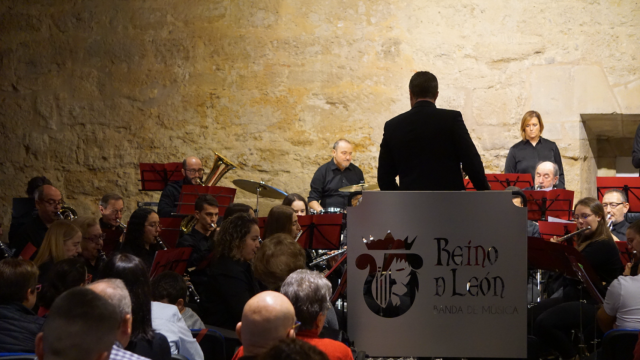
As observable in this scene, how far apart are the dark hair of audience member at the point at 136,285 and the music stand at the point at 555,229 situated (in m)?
2.92

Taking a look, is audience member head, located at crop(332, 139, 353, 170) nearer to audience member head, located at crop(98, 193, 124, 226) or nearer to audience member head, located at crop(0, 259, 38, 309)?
audience member head, located at crop(98, 193, 124, 226)

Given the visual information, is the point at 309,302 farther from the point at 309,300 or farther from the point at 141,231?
the point at 141,231

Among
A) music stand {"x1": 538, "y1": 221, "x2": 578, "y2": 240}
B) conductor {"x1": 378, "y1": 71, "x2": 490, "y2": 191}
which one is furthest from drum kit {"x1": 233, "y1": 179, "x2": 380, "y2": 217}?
conductor {"x1": 378, "y1": 71, "x2": 490, "y2": 191}

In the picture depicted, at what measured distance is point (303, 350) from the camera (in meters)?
1.52

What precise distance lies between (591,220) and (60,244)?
3.29m

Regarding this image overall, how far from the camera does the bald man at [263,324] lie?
2.21 metres

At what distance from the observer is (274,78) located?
8.02 m

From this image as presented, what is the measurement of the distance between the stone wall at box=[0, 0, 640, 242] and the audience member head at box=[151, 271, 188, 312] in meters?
4.57

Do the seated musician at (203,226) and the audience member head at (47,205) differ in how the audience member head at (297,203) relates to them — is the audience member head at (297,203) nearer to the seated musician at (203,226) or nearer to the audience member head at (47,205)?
the seated musician at (203,226)

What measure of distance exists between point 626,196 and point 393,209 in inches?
129

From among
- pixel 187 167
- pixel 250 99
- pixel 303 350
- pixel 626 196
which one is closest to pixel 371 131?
pixel 250 99

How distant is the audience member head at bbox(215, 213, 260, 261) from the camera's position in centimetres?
395

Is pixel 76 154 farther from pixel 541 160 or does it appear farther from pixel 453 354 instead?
pixel 453 354

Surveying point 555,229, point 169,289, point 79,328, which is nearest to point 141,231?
point 169,289
